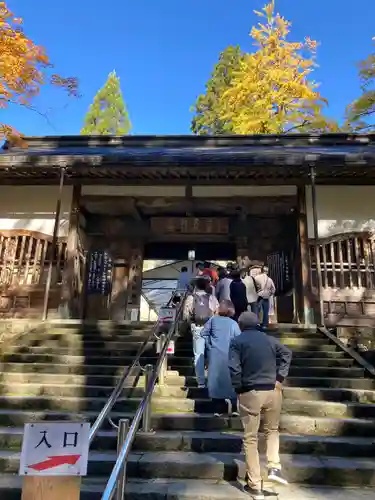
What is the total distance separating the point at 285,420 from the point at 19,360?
16.5 ft

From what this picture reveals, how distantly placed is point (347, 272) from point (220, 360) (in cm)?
595

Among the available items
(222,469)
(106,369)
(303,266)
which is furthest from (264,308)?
(222,469)

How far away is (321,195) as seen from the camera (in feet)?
36.6

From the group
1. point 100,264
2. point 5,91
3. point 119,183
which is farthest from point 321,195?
point 5,91

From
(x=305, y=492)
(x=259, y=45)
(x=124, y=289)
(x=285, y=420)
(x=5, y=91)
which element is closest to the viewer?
(x=305, y=492)

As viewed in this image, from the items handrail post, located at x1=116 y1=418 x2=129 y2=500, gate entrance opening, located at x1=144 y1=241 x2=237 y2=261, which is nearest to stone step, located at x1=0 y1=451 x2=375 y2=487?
handrail post, located at x1=116 y1=418 x2=129 y2=500

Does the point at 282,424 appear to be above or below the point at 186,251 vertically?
below

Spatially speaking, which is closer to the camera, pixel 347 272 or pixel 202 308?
pixel 202 308

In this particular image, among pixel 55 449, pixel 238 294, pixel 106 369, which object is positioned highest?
pixel 238 294

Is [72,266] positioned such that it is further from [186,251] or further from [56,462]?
[56,462]

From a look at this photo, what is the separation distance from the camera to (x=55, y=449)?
253 centimetres

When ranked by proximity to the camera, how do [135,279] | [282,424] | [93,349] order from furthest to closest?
[135,279] → [93,349] → [282,424]

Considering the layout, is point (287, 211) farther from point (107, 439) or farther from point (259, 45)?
point (259, 45)

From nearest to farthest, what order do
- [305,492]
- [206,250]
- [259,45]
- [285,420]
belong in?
1. [305,492]
2. [285,420]
3. [206,250]
4. [259,45]
